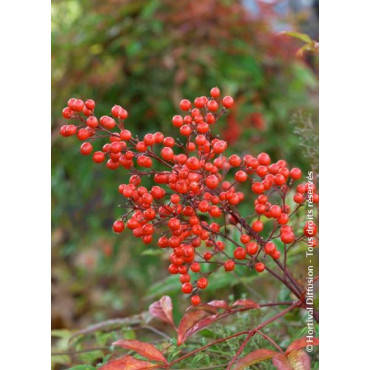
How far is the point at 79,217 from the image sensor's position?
2.02 m

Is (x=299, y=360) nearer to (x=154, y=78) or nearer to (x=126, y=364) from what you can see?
(x=126, y=364)

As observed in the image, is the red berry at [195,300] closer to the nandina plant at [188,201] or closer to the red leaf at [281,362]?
the nandina plant at [188,201]

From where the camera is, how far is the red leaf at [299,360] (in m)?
0.62

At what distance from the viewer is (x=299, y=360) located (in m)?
0.63

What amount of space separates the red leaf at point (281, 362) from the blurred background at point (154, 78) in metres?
0.97

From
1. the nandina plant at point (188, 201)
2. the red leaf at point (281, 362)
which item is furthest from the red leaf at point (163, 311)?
the red leaf at point (281, 362)

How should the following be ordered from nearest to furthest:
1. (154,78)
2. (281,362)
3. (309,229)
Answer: (281,362)
(309,229)
(154,78)

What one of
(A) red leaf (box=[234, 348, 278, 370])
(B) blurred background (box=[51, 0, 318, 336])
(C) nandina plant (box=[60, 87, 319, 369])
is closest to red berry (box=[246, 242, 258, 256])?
(C) nandina plant (box=[60, 87, 319, 369])

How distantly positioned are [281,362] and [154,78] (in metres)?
1.32

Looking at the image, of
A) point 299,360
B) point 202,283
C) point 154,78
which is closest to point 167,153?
point 202,283
